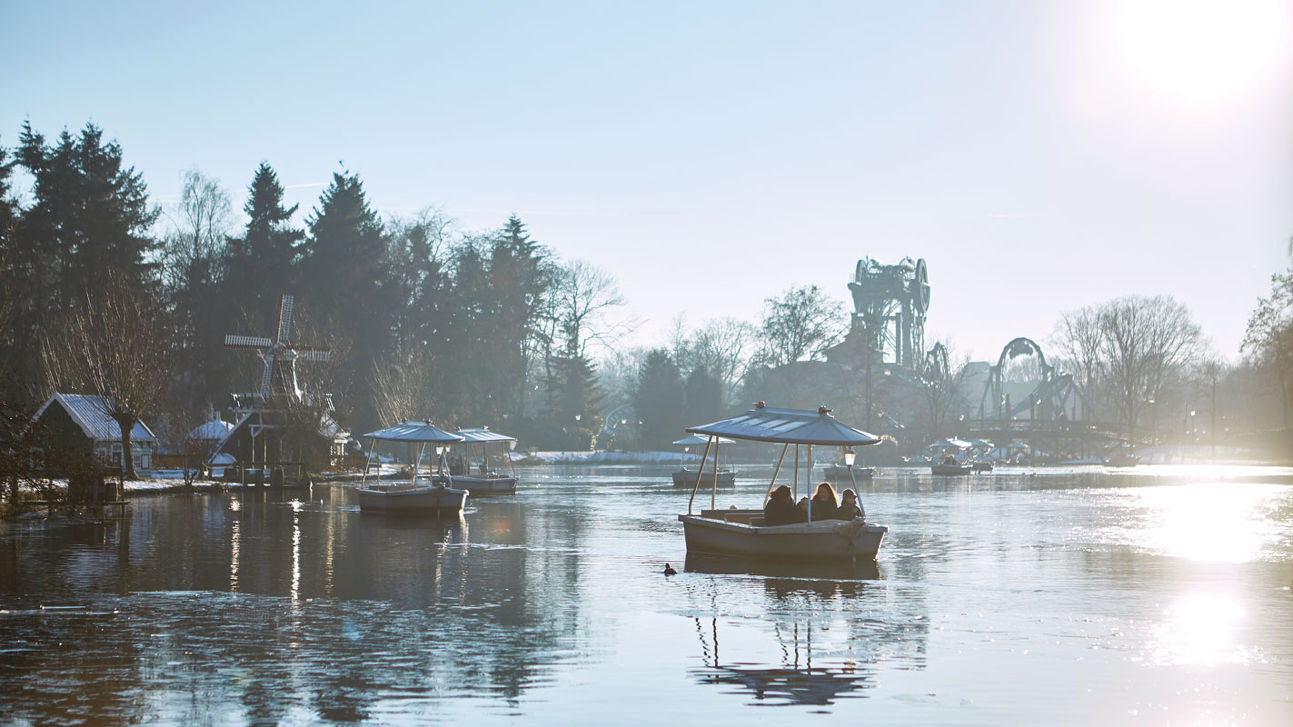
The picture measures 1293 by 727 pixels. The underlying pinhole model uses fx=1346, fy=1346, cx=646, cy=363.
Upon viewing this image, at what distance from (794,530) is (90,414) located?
141 ft

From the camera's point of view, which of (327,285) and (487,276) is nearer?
(327,285)

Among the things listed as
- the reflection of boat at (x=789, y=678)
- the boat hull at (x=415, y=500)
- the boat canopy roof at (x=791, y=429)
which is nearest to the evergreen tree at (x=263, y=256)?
the boat hull at (x=415, y=500)

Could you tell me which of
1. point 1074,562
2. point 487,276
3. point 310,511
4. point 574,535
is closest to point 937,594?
point 1074,562

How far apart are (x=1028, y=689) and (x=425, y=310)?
91.7 metres

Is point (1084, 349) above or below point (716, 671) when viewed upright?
above

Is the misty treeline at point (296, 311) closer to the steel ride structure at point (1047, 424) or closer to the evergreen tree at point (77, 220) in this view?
the evergreen tree at point (77, 220)

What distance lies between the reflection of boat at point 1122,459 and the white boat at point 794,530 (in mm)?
101621

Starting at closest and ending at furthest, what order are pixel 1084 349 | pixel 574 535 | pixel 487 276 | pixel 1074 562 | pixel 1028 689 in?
pixel 1028 689, pixel 1074 562, pixel 574 535, pixel 487 276, pixel 1084 349

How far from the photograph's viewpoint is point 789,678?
14.6 meters

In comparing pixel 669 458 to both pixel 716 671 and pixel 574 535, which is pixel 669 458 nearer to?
pixel 574 535

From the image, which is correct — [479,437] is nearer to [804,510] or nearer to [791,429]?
[804,510]

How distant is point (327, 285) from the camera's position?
9288 cm

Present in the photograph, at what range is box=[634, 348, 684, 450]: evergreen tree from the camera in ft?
386

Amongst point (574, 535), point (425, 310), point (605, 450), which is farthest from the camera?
point (605, 450)
